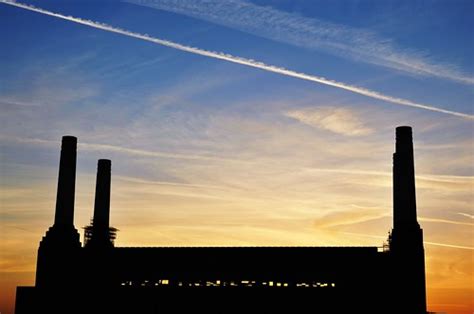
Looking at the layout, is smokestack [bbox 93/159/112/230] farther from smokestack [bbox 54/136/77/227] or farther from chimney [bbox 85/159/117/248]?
smokestack [bbox 54/136/77/227]

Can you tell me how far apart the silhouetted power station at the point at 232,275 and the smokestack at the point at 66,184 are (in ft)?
0.24

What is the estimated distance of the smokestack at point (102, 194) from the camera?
50281 mm

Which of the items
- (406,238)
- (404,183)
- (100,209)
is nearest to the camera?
(404,183)

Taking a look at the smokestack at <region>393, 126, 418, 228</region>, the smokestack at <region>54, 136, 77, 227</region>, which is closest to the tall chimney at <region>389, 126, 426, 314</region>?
the smokestack at <region>393, 126, 418, 228</region>

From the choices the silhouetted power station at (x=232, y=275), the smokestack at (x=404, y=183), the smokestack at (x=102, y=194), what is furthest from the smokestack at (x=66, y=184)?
the smokestack at (x=404, y=183)

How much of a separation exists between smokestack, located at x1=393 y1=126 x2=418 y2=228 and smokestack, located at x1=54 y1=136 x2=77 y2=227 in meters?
23.1

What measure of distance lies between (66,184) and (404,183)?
23.9 m

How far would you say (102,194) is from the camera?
165 ft

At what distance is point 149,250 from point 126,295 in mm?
3772

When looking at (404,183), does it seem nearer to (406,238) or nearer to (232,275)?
(406,238)

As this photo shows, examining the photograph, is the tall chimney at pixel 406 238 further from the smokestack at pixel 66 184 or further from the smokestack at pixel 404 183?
the smokestack at pixel 66 184

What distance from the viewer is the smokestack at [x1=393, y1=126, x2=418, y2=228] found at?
1631 inches

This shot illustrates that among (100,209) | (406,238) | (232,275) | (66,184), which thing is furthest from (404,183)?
(100,209)

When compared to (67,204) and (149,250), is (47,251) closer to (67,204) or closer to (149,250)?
(67,204)
